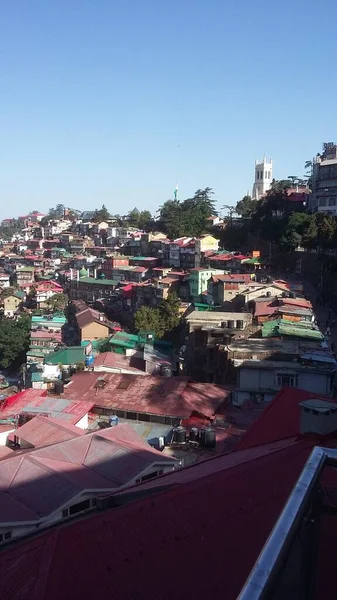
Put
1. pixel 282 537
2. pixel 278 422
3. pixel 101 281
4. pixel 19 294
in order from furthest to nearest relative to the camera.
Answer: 1. pixel 19 294
2. pixel 101 281
3. pixel 278 422
4. pixel 282 537

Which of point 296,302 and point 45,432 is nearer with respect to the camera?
point 45,432

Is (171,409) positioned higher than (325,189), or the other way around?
(325,189)

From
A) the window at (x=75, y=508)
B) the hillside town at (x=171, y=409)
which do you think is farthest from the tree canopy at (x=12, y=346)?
the window at (x=75, y=508)

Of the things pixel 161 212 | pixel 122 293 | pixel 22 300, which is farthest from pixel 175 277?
pixel 161 212

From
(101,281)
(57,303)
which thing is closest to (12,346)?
(57,303)

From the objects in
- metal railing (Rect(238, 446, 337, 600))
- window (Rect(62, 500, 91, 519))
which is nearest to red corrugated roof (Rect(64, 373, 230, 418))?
window (Rect(62, 500, 91, 519))

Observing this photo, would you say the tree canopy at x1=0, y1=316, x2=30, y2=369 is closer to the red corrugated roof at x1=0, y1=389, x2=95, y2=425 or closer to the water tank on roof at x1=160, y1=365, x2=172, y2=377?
the water tank on roof at x1=160, y1=365, x2=172, y2=377

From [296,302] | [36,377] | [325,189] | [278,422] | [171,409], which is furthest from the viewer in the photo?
[325,189]

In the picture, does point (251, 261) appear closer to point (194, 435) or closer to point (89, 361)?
point (89, 361)
